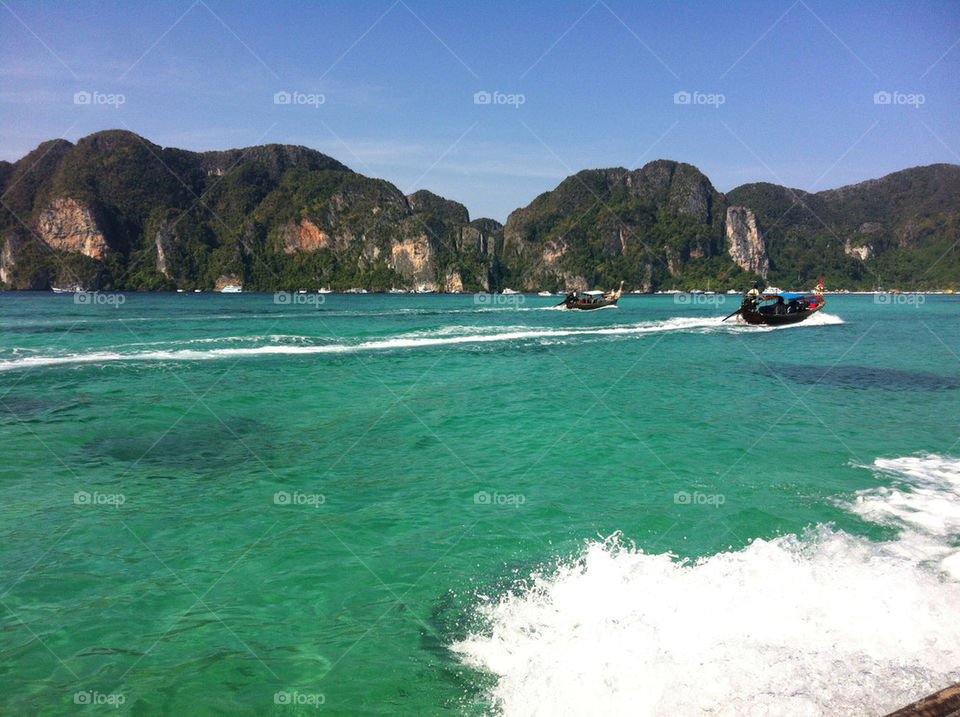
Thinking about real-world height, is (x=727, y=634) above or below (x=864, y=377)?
above

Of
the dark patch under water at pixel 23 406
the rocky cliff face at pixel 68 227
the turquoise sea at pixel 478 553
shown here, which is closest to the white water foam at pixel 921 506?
the turquoise sea at pixel 478 553

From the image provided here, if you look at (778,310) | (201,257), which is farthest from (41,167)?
(778,310)

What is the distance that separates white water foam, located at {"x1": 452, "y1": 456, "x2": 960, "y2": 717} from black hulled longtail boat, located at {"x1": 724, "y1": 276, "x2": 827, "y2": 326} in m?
46.8

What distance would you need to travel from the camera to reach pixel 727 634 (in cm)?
544

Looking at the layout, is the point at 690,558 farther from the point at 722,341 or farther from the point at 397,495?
the point at 722,341

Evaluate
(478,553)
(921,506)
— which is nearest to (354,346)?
(478,553)

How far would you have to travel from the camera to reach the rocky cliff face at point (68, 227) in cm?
16950

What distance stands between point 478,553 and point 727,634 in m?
3.44

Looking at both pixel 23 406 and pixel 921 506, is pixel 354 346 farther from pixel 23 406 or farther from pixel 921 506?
pixel 921 506

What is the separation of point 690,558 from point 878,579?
82.0 inches

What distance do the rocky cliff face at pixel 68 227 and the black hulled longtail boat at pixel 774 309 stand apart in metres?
188

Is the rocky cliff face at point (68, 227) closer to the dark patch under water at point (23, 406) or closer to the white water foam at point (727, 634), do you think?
the dark patch under water at point (23, 406)

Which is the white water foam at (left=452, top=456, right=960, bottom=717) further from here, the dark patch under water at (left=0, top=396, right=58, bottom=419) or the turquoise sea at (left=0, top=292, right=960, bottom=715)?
the dark patch under water at (left=0, top=396, right=58, bottom=419)

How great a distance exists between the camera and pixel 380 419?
16.2m
